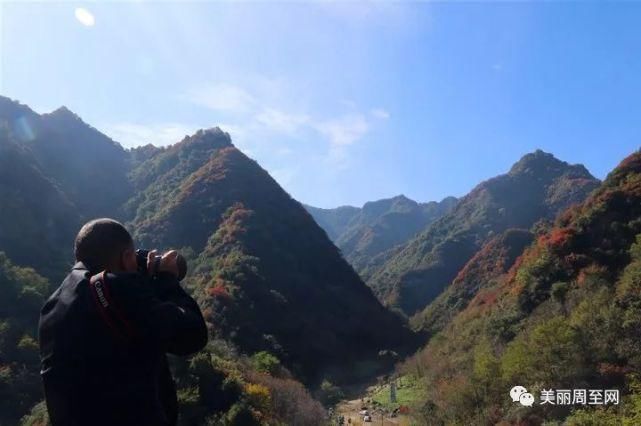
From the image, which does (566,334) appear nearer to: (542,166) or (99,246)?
(99,246)

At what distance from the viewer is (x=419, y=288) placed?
320ft

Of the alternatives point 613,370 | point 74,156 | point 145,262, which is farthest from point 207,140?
point 145,262

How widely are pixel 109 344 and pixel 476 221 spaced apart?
113 meters

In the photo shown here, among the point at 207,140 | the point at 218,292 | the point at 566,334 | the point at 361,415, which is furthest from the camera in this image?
the point at 207,140

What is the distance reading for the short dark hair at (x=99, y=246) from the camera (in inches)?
89.9

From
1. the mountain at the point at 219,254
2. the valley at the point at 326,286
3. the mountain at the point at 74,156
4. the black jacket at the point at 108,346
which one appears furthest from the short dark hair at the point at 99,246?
the mountain at the point at 74,156

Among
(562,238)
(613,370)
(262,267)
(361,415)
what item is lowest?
(361,415)

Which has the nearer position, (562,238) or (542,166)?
(562,238)

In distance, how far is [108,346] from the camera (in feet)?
6.73

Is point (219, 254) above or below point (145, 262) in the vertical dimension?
above

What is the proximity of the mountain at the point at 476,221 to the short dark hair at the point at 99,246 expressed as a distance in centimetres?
9594

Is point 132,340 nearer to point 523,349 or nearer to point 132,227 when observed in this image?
point 523,349

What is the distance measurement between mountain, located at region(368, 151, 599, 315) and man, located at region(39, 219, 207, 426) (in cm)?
9597

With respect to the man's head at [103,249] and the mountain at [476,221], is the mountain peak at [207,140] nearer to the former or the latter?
the mountain at [476,221]
